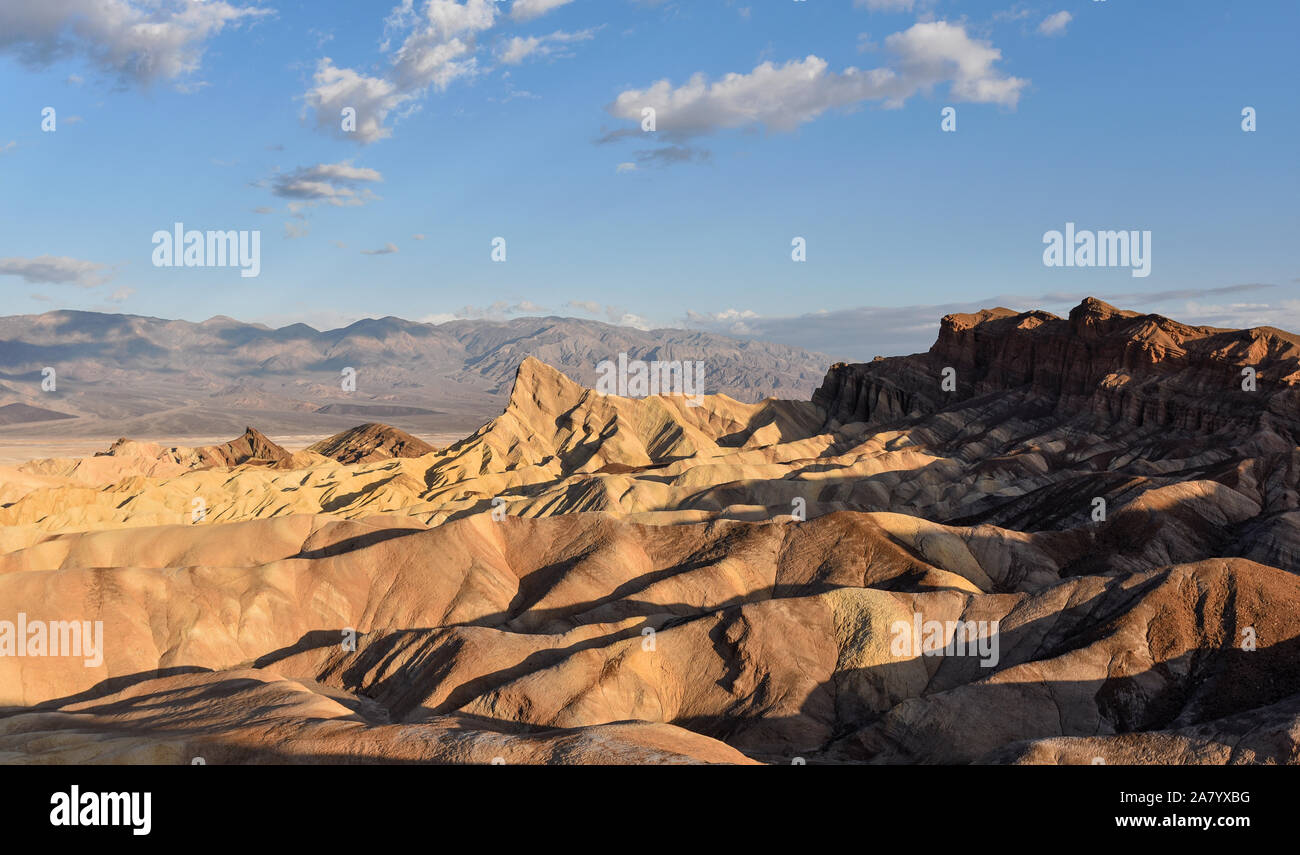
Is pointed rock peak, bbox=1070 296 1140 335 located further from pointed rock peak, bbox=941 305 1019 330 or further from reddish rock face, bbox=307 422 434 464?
reddish rock face, bbox=307 422 434 464

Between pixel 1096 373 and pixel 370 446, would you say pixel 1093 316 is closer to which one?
pixel 1096 373

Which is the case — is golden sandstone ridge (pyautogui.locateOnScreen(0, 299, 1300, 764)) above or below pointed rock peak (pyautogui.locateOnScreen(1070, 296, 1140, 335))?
below

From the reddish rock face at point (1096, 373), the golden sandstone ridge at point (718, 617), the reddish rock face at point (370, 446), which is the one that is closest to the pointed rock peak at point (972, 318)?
the reddish rock face at point (1096, 373)

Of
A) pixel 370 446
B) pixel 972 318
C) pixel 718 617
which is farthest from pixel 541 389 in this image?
pixel 718 617

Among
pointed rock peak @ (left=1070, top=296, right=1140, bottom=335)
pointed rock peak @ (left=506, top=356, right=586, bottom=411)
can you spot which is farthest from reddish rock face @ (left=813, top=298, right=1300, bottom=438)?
pointed rock peak @ (left=506, top=356, right=586, bottom=411)

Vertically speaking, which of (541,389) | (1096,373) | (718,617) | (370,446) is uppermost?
(1096,373)

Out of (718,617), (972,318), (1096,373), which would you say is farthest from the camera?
(972,318)

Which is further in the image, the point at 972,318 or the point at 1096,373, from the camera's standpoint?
the point at 972,318
